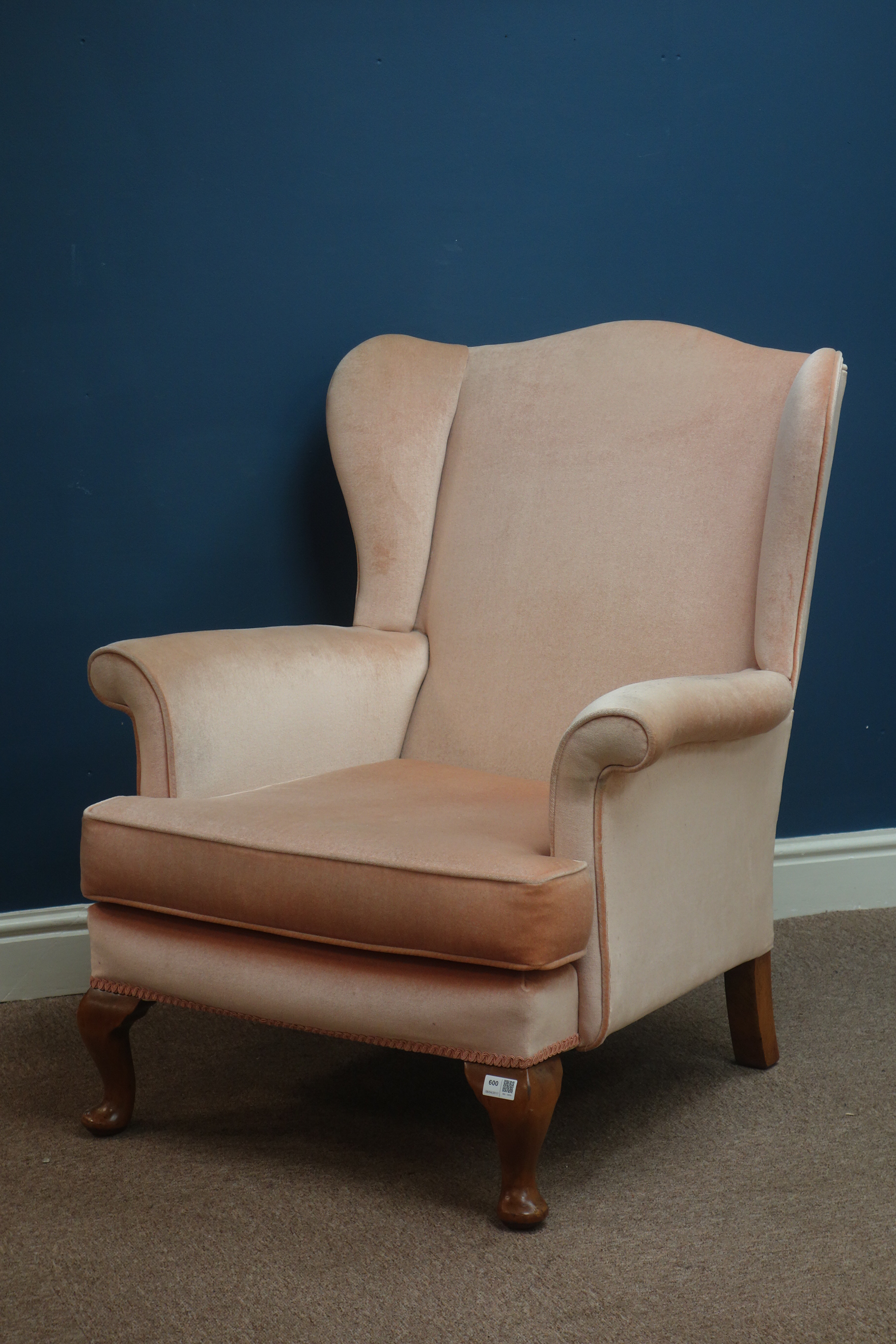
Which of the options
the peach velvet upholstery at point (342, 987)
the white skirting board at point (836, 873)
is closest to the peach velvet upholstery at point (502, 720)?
the peach velvet upholstery at point (342, 987)

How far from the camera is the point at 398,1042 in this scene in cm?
134

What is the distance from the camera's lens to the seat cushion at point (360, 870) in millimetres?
1251

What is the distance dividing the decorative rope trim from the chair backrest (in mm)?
545

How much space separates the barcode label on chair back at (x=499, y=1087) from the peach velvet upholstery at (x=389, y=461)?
2.78 feet

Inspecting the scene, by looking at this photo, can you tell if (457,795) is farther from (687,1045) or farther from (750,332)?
(750,332)

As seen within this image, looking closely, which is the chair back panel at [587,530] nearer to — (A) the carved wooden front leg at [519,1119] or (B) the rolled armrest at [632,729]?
(B) the rolled armrest at [632,729]

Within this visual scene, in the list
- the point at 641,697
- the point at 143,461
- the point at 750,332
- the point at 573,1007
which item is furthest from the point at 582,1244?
the point at 750,332

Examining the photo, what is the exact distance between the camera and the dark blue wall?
201 cm

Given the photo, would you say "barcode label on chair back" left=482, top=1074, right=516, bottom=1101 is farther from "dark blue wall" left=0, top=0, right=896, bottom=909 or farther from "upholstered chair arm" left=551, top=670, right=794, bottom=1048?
"dark blue wall" left=0, top=0, right=896, bottom=909

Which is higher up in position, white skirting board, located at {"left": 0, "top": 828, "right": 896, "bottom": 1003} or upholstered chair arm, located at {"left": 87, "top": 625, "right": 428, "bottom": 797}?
upholstered chair arm, located at {"left": 87, "top": 625, "right": 428, "bottom": 797}

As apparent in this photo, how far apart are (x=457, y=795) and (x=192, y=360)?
952mm

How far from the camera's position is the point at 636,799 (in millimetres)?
1369

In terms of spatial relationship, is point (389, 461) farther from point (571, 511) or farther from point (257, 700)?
point (257, 700)

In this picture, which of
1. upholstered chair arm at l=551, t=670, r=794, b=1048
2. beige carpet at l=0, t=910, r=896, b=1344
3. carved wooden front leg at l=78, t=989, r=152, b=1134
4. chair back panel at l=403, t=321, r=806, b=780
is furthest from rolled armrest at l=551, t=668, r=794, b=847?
carved wooden front leg at l=78, t=989, r=152, b=1134
